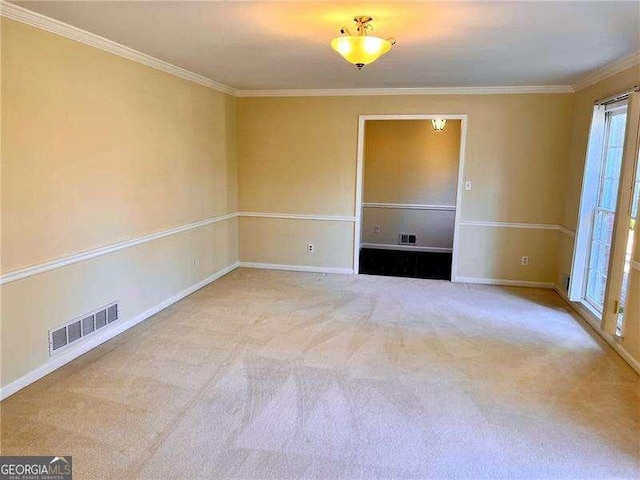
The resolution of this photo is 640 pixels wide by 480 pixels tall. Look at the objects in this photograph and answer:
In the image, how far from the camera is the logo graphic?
211cm

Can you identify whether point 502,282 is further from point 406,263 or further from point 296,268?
point 296,268

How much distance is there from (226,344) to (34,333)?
134 centimetres

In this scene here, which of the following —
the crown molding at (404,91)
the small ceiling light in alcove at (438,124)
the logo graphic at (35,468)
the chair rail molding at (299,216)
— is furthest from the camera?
the small ceiling light in alcove at (438,124)

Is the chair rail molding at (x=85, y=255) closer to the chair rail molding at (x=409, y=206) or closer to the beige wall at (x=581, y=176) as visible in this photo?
the chair rail molding at (x=409, y=206)

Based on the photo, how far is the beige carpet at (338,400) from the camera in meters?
2.22

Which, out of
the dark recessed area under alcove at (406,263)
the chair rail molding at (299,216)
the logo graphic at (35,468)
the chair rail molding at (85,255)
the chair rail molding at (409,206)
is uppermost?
the chair rail molding at (409,206)

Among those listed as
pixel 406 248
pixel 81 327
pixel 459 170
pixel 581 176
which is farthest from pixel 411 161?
pixel 81 327

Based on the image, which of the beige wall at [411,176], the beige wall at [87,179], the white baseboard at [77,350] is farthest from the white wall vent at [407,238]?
the white baseboard at [77,350]

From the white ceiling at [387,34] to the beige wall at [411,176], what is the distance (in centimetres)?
265

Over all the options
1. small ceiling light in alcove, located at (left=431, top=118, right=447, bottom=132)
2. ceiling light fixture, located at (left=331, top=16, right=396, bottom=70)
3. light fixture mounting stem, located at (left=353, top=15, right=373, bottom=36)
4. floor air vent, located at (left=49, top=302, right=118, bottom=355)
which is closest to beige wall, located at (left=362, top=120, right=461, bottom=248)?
small ceiling light in alcove, located at (left=431, top=118, right=447, bottom=132)

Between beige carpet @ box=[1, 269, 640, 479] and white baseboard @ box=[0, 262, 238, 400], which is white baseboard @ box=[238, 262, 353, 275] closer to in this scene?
white baseboard @ box=[0, 262, 238, 400]

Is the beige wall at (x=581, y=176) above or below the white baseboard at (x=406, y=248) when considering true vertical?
above

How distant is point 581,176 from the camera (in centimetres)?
457

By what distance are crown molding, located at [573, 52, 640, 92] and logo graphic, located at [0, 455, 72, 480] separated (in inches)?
184
